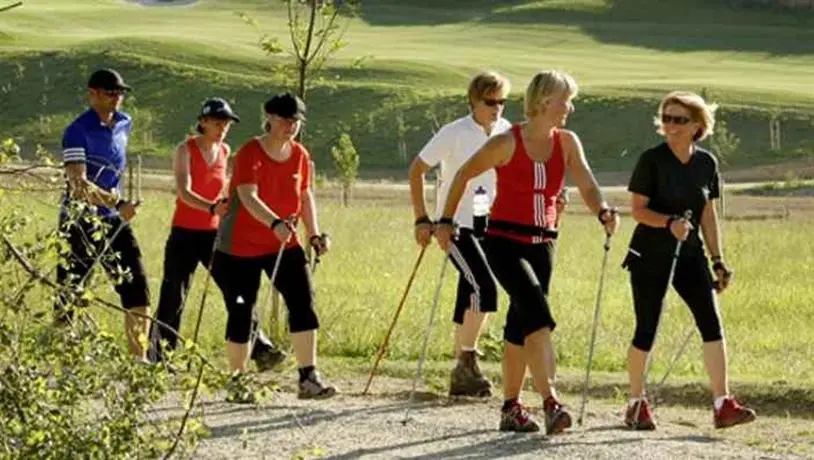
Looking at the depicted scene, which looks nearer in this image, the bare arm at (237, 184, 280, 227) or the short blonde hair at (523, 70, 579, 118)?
the short blonde hair at (523, 70, 579, 118)

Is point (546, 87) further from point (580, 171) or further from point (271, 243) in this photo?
point (271, 243)

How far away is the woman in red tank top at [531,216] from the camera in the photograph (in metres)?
10.8

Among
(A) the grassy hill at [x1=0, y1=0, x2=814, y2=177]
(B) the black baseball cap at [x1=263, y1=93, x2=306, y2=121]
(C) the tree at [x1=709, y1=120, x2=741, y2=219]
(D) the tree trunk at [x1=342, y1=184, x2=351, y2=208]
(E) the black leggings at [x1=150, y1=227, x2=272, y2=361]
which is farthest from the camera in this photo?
(A) the grassy hill at [x1=0, y1=0, x2=814, y2=177]

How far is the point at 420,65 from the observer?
246ft

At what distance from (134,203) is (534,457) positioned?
3265mm

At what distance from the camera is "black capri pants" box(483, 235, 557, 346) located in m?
10.8

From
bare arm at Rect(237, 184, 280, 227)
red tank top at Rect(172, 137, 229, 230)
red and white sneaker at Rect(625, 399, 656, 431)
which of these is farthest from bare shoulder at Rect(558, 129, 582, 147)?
red tank top at Rect(172, 137, 229, 230)

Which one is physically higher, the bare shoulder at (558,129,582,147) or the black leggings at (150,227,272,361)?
the bare shoulder at (558,129,582,147)

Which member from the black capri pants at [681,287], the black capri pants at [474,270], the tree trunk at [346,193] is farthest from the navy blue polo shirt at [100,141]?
the tree trunk at [346,193]

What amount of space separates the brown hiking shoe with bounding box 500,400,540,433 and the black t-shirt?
1111mm

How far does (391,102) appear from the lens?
67562 mm

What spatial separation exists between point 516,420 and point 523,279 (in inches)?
31.4

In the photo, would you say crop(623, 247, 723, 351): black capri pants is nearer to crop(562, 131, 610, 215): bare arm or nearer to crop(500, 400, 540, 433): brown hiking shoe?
crop(562, 131, 610, 215): bare arm

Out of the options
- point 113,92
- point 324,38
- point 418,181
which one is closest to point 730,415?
point 418,181
